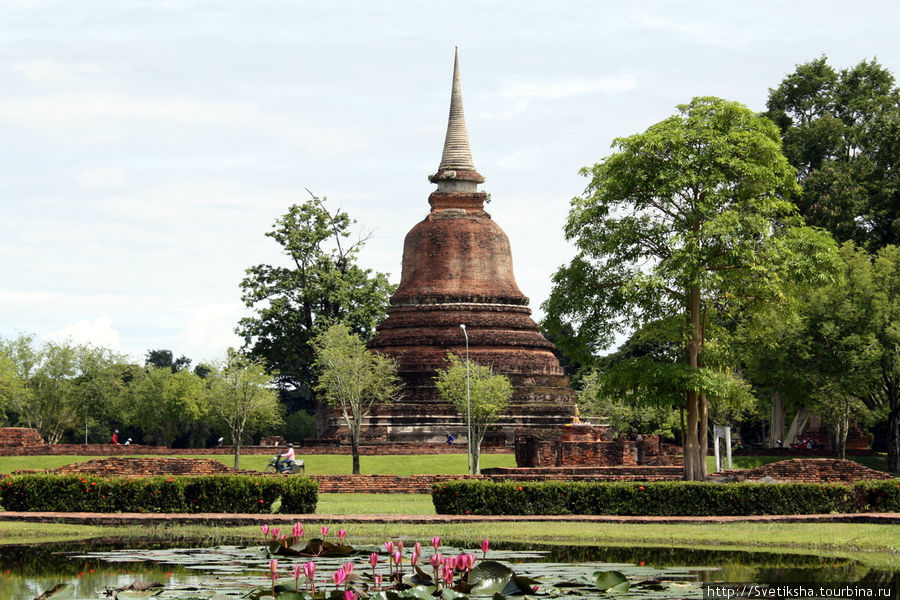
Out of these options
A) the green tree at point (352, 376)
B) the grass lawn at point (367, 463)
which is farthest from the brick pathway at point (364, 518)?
the green tree at point (352, 376)

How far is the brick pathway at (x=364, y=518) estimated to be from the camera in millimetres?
19016

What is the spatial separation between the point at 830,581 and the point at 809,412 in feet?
123

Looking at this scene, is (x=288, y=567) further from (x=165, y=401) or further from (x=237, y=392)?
(x=165, y=401)

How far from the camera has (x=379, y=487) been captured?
28594mm

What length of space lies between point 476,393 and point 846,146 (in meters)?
19.2

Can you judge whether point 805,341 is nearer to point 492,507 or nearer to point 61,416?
point 492,507

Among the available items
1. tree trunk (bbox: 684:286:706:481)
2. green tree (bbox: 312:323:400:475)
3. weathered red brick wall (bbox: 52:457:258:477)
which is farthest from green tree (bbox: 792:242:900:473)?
weathered red brick wall (bbox: 52:457:258:477)

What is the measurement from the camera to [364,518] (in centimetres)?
1934

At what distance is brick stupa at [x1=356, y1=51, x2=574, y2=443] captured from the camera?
153 ft

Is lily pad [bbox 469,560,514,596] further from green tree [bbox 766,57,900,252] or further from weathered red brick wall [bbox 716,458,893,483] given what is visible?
green tree [bbox 766,57,900,252]

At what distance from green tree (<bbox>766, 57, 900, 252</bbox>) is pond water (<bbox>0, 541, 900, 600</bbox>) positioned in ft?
105

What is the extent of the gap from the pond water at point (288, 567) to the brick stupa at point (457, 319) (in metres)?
29.9

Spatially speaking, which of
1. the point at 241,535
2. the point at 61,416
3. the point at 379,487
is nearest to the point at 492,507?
the point at 241,535

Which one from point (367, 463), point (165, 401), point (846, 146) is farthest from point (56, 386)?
point (846, 146)
